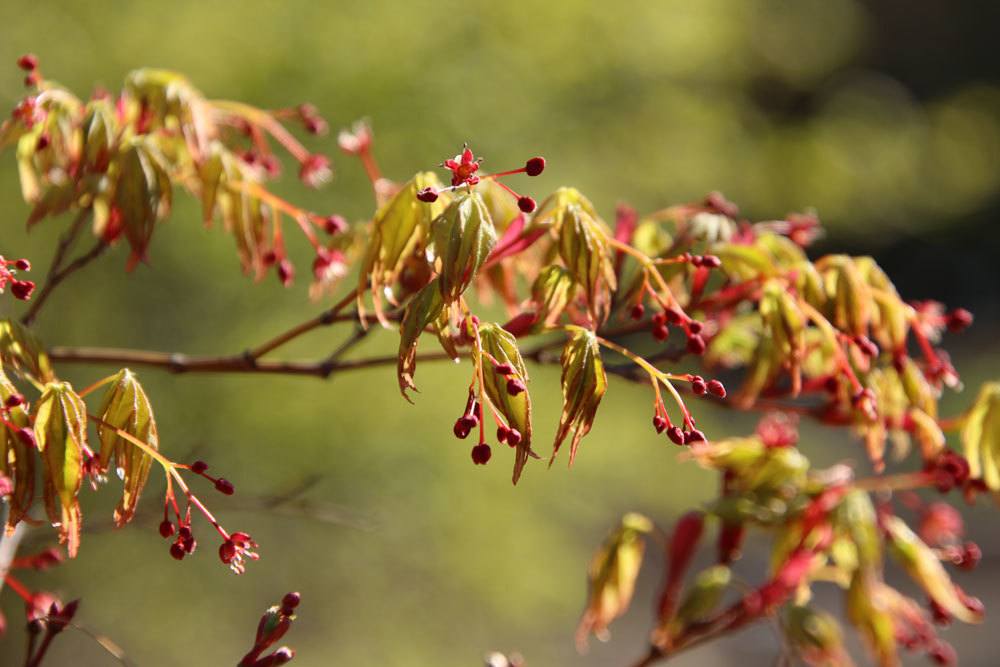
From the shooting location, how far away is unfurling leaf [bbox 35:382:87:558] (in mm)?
595

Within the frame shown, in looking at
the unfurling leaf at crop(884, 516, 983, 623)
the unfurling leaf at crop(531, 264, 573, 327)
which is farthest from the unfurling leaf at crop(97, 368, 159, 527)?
the unfurling leaf at crop(884, 516, 983, 623)

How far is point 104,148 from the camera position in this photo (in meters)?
0.77

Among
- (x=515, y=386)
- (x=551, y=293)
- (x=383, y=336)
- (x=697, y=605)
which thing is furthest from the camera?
(x=383, y=336)

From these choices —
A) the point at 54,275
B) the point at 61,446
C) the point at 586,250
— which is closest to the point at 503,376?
the point at 586,250

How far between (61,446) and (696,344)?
1.25ft

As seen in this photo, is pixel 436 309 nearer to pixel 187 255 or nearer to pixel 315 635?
pixel 187 255

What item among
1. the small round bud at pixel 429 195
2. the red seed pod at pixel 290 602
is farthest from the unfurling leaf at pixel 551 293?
the red seed pod at pixel 290 602

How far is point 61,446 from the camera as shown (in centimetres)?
60

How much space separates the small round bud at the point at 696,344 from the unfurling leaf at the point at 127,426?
0.33 m

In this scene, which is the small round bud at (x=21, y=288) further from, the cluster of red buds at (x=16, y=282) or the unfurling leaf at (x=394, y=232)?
the unfurling leaf at (x=394, y=232)

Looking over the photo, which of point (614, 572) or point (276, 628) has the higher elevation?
point (276, 628)

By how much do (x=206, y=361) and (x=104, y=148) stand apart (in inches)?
6.6

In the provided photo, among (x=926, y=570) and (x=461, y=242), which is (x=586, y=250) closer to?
(x=461, y=242)


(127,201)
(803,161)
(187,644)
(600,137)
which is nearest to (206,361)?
A: (127,201)
